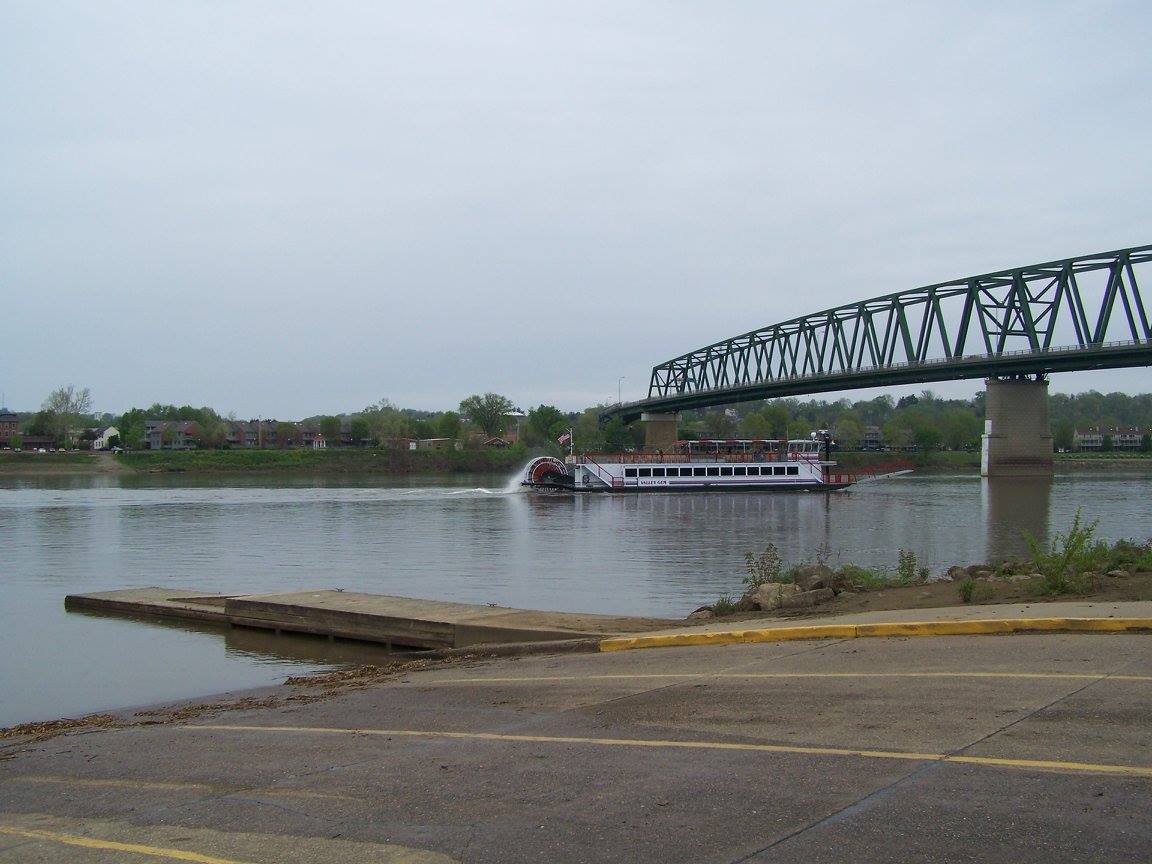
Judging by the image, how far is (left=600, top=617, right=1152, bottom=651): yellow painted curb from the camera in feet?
35.9

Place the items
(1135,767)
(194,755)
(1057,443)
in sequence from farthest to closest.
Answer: (1057,443)
(194,755)
(1135,767)

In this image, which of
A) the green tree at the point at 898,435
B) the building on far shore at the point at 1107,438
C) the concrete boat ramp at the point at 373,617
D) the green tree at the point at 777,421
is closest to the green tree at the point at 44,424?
the green tree at the point at 777,421

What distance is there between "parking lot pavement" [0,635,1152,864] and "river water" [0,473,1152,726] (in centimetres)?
633

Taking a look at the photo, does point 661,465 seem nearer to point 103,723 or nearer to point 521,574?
point 521,574

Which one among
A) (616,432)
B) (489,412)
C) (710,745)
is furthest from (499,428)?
(710,745)

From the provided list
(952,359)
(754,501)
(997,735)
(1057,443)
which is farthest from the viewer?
(1057,443)

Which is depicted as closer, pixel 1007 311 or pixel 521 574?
pixel 521 574

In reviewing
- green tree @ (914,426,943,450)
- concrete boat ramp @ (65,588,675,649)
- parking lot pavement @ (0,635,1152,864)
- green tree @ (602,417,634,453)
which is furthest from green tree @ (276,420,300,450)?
parking lot pavement @ (0,635,1152,864)

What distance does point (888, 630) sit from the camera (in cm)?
1198

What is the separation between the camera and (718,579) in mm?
27359

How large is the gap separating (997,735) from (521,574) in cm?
2278

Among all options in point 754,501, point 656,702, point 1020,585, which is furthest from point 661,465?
point 656,702

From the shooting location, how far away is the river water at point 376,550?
17.5m

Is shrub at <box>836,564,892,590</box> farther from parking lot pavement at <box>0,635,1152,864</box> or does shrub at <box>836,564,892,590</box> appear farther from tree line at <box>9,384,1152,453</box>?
tree line at <box>9,384,1152,453</box>
